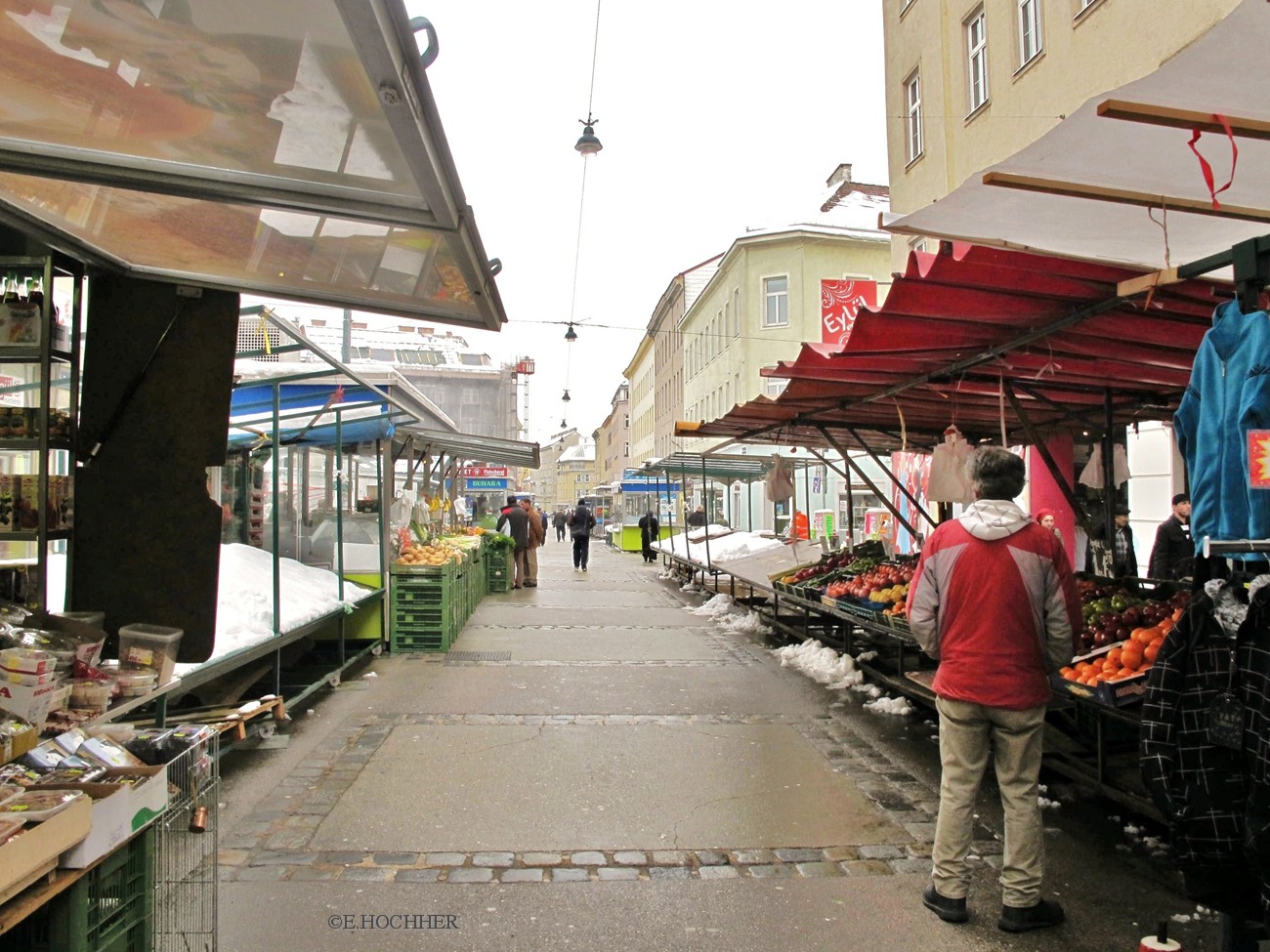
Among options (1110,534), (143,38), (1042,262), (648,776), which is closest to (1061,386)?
(1110,534)

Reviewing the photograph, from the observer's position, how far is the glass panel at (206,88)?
78.1 inches

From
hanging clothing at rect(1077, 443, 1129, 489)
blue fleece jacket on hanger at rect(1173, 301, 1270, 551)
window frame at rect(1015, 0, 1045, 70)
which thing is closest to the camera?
blue fleece jacket on hanger at rect(1173, 301, 1270, 551)

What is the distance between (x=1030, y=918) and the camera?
3.77 metres

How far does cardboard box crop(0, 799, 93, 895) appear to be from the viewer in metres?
2.25

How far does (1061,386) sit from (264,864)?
663cm

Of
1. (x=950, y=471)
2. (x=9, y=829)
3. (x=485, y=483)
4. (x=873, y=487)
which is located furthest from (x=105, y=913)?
(x=485, y=483)

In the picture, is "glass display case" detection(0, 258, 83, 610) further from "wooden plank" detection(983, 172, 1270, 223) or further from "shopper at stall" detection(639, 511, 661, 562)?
"shopper at stall" detection(639, 511, 661, 562)

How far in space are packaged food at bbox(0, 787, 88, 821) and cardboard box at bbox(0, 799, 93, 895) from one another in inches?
0.8

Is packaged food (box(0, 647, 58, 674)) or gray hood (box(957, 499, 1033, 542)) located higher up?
gray hood (box(957, 499, 1033, 542))

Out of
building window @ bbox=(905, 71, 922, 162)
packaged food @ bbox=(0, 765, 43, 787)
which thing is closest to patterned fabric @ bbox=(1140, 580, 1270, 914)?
packaged food @ bbox=(0, 765, 43, 787)

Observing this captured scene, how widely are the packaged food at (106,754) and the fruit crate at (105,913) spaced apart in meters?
0.26

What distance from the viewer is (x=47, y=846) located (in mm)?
2396

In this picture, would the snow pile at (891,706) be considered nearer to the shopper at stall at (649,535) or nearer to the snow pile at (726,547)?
the snow pile at (726,547)

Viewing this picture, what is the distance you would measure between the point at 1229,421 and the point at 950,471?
15.4 feet
